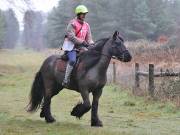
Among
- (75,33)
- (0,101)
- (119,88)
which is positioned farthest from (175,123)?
(119,88)

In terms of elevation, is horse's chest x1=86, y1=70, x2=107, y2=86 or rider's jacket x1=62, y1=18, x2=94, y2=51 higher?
rider's jacket x1=62, y1=18, x2=94, y2=51

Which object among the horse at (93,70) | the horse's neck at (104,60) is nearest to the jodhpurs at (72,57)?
the horse at (93,70)

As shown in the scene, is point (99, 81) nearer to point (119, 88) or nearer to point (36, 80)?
point (36, 80)

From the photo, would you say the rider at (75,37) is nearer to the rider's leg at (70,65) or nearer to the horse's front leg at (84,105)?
the rider's leg at (70,65)

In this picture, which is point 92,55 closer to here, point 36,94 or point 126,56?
point 126,56

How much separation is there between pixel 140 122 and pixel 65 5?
74.5m

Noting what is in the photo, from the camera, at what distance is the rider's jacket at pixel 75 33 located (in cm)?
1084

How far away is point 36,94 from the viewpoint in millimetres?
11953

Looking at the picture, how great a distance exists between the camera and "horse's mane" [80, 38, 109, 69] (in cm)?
1064

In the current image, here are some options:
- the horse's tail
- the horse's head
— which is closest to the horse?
the horse's head

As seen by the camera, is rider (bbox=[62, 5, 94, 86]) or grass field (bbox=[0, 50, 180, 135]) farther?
rider (bbox=[62, 5, 94, 86])

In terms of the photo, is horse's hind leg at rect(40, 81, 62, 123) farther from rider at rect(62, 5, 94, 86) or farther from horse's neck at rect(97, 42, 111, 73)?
horse's neck at rect(97, 42, 111, 73)

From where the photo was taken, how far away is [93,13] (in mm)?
76312

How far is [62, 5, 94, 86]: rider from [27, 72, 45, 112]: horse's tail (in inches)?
45.2
